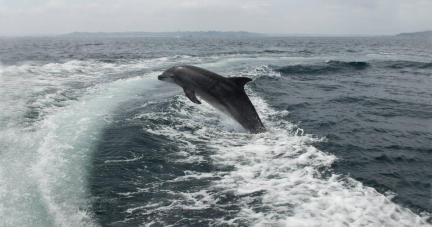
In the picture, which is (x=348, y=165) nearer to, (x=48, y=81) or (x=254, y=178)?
(x=254, y=178)

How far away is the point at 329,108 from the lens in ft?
41.4

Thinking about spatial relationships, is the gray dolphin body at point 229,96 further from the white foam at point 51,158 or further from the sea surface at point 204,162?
the white foam at point 51,158

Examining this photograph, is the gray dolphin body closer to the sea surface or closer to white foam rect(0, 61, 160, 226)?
the sea surface

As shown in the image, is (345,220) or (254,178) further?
(254,178)

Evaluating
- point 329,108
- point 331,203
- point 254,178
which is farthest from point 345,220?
point 329,108

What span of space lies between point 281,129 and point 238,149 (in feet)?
7.99

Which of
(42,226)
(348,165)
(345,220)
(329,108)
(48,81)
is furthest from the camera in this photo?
(48,81)

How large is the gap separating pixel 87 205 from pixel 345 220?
167 inches

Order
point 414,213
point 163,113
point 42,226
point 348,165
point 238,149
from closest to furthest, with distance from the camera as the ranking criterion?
point 42,226, point 414,213, point 348,165, point 238,149, point 163,113

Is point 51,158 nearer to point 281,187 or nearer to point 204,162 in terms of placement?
→ point 204,162

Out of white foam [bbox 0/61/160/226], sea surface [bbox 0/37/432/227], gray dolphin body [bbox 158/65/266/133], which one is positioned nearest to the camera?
white foam [bbox 0/61/160/226]

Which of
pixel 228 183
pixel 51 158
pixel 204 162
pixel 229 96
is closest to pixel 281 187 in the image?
pixel 228 183

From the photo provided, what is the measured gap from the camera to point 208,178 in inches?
234

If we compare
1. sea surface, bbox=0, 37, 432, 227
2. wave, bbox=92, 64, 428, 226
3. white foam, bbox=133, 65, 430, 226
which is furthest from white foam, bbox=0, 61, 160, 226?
white foam, bbox=133, 65, 430, 226
